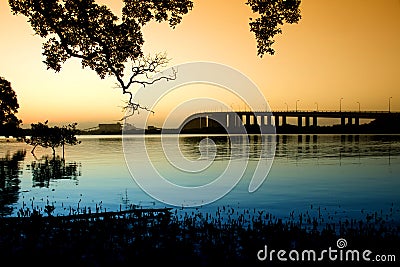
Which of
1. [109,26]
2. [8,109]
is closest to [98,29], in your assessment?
[109,26]

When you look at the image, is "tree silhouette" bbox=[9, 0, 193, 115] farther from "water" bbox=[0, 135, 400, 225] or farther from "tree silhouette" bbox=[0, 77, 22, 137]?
"tree silhouette" bbox=[0, 77, 22, 137]

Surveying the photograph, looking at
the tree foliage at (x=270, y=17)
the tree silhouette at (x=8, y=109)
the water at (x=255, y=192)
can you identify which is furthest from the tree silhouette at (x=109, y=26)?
the tree silhouette at (x=8, y=109)

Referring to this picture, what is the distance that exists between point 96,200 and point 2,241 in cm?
2260

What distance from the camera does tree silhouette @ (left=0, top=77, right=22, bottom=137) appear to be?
289 ft

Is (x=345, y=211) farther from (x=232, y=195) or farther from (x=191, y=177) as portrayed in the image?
(x=191, y=177)

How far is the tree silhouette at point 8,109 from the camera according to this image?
88.1 metres

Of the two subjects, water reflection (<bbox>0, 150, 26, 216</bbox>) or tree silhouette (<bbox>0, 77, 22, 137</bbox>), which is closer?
water reflection (<bbox>0, 150, 26, 216</bbox>)

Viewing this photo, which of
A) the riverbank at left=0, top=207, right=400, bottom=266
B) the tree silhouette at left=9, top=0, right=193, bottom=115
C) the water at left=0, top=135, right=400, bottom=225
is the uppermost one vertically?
the tree silhouette at left=9, top=0, right=193, bottom=115

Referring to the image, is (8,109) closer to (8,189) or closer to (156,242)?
(8,189)

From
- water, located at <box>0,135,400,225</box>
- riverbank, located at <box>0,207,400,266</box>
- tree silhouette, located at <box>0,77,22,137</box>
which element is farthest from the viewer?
tree silhouette, located at <box>0,77,22,137</box>

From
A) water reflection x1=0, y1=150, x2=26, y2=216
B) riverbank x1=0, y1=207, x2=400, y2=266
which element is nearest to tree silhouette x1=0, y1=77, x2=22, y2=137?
water reflection x1=0, y1=150, x2=26, y2=216

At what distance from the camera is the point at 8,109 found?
9131 cm

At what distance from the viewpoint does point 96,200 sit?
126 feet

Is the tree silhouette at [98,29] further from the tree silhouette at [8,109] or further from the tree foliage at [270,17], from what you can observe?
the tree silhouette at [8,109]
